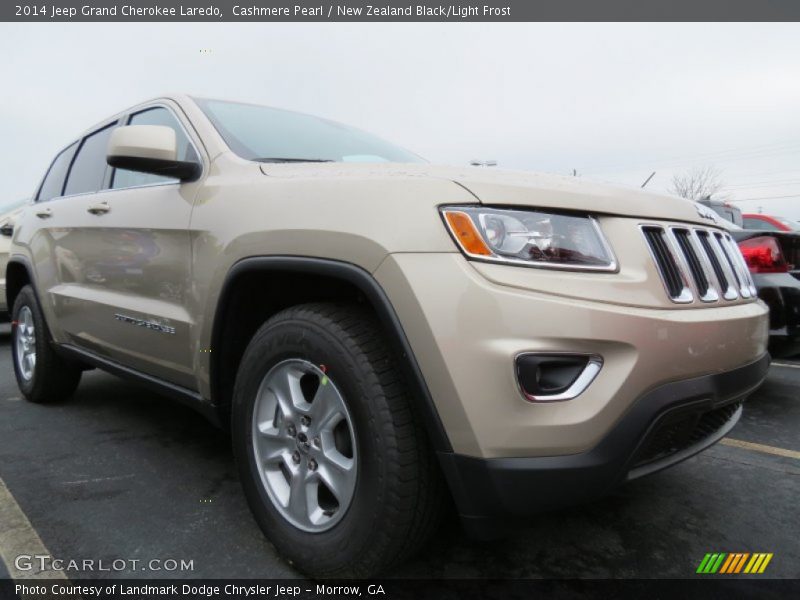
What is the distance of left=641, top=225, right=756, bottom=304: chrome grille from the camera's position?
1.62 metres

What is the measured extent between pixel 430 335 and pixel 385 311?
153mm

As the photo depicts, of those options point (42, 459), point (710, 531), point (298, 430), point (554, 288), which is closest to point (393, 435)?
point (298, 430)

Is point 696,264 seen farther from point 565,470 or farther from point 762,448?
point 762,448

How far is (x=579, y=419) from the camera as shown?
1384 millimetres

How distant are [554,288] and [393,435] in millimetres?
556

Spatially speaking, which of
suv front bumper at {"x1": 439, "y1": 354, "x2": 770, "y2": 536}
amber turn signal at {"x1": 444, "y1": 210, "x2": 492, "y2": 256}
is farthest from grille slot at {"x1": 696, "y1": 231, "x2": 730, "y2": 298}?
amber turn signal at {"x1": 444, "y1": 210, "x2": 492, "y2": 256}

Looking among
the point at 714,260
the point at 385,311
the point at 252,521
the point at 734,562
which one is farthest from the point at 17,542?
the point at 714,260

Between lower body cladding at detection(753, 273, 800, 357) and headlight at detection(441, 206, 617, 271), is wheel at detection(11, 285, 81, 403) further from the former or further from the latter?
lower body cladding at detection(753, 273, 800, 357)

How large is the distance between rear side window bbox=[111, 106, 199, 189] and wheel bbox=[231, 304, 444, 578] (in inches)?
40.8

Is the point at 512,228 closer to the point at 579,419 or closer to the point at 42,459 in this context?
the point at 579,419

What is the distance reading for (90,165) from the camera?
3500 millimetres

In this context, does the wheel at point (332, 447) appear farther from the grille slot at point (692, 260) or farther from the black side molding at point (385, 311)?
the grille slot at point (692, 260)

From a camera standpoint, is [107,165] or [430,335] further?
[107,165]

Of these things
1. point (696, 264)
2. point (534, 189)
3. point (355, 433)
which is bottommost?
point (355, 433)
